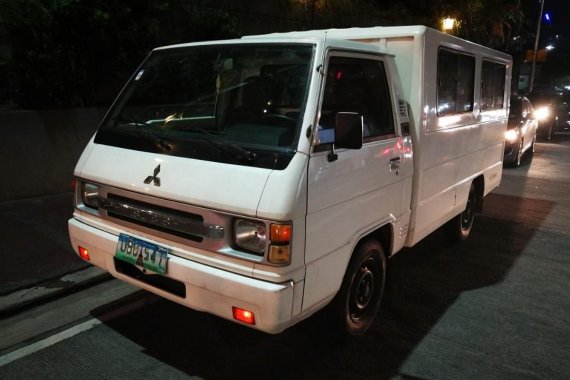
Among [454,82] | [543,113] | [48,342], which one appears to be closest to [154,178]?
[48,342]

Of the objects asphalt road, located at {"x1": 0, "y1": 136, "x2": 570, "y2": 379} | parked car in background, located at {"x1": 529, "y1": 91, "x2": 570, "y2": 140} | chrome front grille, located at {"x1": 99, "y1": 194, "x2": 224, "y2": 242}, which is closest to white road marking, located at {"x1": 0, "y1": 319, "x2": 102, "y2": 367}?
asphalt road, located at {"x1": 0, "y1": 136, "x2": 570, "y2": 379}

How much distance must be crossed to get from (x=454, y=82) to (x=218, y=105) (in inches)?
96.2

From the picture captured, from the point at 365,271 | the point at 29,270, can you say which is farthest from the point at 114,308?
the point at 365,271

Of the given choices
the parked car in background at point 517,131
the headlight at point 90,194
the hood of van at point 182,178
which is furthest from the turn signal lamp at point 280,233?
the parked car in background at point 517,131

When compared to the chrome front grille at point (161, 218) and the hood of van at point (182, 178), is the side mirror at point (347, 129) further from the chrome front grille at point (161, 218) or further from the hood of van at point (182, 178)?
the chrome front grille at point (161, 218)

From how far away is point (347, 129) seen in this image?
276 centimetres

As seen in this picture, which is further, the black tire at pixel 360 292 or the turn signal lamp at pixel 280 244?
the black tire at pixel 360 292

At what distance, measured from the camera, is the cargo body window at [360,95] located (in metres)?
3.00

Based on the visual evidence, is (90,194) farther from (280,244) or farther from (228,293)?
(280,244)

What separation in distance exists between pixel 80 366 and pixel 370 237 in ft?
6.95

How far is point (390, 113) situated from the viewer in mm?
3535

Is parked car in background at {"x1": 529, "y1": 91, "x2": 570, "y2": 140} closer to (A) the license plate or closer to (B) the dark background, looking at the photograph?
(B) the dark background

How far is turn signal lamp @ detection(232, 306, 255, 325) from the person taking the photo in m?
2.58

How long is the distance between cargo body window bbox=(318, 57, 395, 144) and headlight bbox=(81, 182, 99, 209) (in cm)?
161
